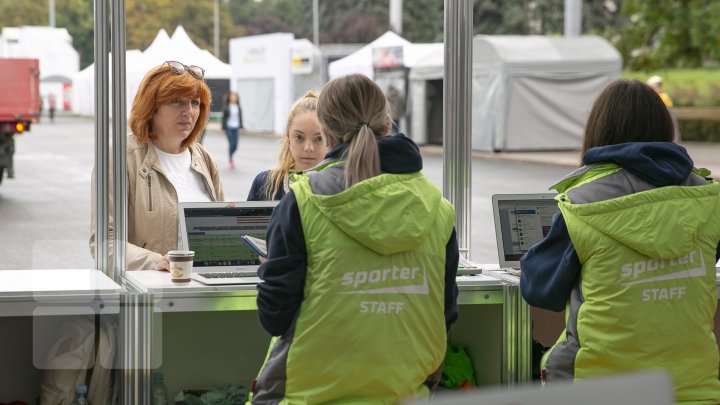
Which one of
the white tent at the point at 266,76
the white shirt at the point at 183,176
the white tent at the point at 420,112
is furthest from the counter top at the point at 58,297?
the white tent at the point at 266,76

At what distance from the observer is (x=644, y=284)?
2959mm

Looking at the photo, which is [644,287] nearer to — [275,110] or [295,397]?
[295,397]

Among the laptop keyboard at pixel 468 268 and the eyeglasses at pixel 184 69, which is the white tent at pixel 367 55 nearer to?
the eyeglasses at pixel 184 69

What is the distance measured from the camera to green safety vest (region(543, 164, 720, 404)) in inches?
116

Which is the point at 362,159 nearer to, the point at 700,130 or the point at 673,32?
the point at 700,130

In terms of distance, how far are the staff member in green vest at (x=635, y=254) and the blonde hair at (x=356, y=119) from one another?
582 mm

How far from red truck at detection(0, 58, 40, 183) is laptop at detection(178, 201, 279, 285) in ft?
35.3

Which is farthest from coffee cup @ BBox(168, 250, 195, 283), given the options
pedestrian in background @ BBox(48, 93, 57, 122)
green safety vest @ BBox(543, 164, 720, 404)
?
pedestrian in background @ BBox(48, 93, 57, 122)

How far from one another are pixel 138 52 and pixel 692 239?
2.63 meters

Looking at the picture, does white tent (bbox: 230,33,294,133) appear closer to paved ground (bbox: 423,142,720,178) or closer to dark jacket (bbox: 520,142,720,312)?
paved ground (bbox: 423,142,720,178)

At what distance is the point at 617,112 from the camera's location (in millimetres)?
3029

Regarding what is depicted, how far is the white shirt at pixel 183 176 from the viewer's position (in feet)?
13.5

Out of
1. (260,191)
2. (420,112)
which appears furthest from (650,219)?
(420,112)

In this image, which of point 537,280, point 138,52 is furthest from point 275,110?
point 537,280
